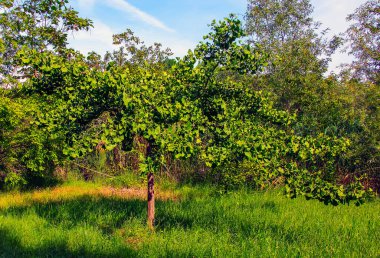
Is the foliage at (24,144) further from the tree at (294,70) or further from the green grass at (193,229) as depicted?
the tree at (294,70)

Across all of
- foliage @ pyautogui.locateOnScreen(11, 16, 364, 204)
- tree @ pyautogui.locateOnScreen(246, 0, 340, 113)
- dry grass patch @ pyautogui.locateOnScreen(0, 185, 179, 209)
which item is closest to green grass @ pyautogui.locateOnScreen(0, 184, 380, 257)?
dry grass patch @ pyautogui.locateOnScreen(0, 185, 179, 209)

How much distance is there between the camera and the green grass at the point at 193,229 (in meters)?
5.96

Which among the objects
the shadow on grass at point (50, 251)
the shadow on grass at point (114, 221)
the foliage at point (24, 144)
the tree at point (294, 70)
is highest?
the tree at point (294, 70)

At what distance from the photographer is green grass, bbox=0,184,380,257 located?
5961 mm

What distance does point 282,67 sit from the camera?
13.6 meters

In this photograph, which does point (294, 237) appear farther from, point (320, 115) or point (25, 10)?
point (25, 10)

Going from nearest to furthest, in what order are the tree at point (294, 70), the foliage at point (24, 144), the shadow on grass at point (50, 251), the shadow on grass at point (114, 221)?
the shadow on grass at point (50, 251), the shadow on grass at point (114, 221), the foliage at point (24, 144), the tree at point (294, 70)

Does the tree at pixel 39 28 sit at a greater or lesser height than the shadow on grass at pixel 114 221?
greater

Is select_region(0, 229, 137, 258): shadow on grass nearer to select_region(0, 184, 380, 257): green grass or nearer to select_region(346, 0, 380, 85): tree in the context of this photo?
select_region(0, 184, 380, 257): green grass

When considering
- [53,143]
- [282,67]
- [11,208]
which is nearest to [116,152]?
[53,143]

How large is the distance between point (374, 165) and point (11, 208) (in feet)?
40.0

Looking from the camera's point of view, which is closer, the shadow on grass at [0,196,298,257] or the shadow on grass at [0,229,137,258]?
the shadow on grass at [0,229,137,258]

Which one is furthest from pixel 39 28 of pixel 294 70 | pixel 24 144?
pixel 294 70

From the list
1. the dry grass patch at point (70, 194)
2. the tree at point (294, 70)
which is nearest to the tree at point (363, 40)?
the tree at point (294, 70)
